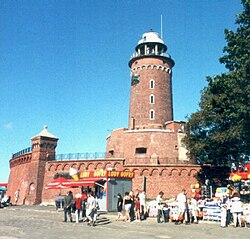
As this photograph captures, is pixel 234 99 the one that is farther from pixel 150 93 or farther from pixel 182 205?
pixel 150 93

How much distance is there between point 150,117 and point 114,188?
19905mm

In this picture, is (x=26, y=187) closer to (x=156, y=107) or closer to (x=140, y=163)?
(x=140, y=163)

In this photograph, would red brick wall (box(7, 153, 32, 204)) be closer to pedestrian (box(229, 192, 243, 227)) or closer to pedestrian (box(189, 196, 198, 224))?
pedestrian (box(189, 196, 198, 224))

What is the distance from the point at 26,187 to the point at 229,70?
1075 inches

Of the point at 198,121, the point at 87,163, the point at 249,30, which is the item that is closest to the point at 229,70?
the point at 249,30

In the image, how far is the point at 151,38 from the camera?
4644 cm

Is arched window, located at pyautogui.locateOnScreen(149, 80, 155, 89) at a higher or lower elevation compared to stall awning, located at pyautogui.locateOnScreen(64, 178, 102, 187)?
higher

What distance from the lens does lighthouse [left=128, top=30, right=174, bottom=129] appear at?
141ft

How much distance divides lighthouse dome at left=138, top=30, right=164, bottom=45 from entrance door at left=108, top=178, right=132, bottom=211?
26764 mm

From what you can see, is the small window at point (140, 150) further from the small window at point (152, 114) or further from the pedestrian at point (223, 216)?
the pedestrian at point (223, 216)

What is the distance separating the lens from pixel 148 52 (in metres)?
45.5

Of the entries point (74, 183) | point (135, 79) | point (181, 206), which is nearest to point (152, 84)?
point (135, 79)

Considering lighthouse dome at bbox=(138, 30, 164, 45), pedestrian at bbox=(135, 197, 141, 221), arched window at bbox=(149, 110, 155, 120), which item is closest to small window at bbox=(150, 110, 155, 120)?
arched window at bbox=(149, 110, 155, 120)

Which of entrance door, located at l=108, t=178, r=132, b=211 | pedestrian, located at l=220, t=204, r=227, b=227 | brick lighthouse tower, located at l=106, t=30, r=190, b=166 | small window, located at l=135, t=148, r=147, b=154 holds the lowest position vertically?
pedestrian, located at l=220, t=204, r=227, b=227
